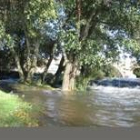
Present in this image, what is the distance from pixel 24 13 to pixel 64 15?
8.80 metres

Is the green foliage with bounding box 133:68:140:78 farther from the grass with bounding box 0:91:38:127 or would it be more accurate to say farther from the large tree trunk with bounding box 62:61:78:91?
the grass with bounding box 0:91:38:127

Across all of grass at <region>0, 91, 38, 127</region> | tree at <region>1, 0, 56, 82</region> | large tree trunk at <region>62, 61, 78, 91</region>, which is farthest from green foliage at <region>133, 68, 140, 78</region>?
grass at <region>0, 91, 38, 127</region>

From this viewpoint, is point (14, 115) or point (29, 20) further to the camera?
point (29, 20)

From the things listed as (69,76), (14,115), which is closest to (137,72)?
(69,76)

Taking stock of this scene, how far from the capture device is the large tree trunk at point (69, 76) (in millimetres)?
37812

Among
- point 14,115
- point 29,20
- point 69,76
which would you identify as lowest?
point 14,115

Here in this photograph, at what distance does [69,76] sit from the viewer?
38188 mm

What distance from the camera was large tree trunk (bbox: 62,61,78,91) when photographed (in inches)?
1489

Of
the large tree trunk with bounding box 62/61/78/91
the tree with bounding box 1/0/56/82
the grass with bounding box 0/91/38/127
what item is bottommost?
the grass with bounding box 0/91/38/127

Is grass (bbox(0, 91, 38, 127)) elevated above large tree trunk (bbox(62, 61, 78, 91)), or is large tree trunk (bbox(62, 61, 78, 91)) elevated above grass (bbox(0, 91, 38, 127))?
large tree trunk (bbox(62, 61, 78, 91))

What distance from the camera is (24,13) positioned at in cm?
2897

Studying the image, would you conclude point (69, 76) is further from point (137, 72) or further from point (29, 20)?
point (137, 72)

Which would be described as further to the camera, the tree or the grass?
the tree

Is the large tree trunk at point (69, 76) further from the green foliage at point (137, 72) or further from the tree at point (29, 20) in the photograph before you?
the green foliage at point (137, 72)
